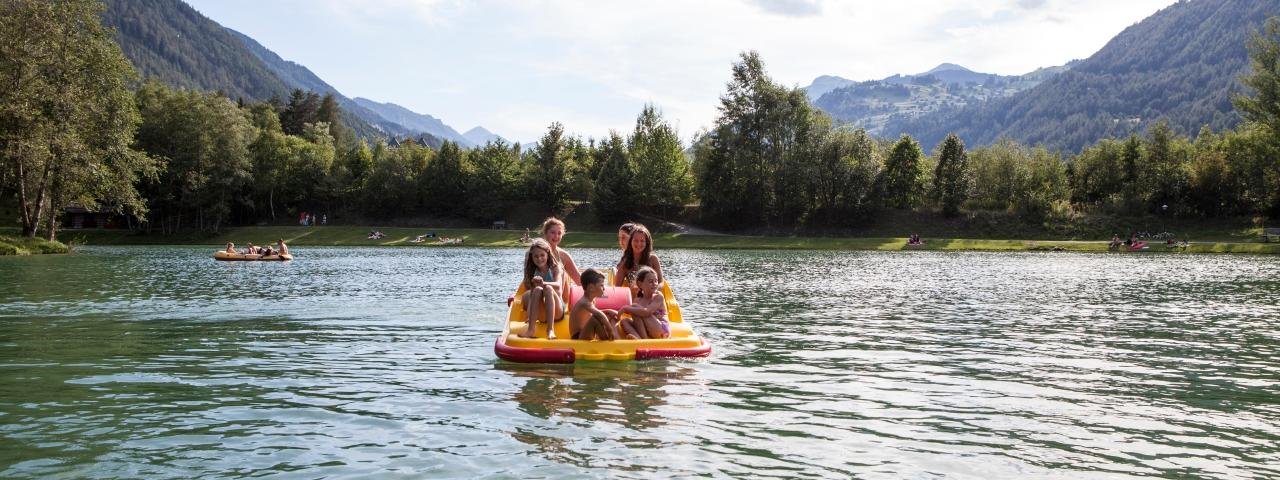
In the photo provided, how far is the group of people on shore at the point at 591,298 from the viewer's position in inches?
567

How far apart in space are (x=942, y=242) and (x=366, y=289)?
5750cm

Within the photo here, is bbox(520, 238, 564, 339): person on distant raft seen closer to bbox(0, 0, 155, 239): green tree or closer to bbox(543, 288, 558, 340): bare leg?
bbox(543, 288, 558, 340): bare leg

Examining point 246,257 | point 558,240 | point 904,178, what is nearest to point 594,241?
point 904,178

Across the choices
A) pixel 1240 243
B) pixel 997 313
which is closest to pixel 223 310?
pixel 997 313

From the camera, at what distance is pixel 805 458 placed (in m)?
8.69

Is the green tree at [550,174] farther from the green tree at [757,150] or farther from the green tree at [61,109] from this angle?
the green tree at [61,109]

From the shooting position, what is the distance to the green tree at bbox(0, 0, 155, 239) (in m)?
52.8

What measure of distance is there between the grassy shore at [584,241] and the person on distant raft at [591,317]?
6194 cm

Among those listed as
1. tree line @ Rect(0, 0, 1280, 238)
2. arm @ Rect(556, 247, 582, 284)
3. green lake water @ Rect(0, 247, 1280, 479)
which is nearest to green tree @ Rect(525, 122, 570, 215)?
tree line @ Rect(0, 0, 1280, 238)

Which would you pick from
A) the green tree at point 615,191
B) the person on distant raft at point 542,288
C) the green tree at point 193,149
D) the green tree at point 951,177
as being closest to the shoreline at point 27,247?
the green tree at point 193,149

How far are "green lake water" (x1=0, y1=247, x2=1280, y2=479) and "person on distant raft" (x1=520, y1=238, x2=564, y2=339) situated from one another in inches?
41.8

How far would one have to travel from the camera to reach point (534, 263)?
15422 mm

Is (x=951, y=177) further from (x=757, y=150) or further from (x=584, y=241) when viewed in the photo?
(x=584, y=241)

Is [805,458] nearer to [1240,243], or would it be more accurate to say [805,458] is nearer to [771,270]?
[771,270]
